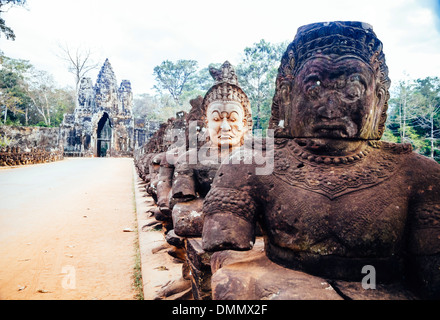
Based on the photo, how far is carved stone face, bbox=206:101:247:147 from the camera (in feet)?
9.47

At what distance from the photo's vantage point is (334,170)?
149 centimetres

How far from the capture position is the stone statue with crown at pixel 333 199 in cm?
133

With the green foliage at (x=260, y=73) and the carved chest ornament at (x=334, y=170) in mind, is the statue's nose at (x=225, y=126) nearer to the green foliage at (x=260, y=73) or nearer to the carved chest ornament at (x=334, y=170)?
the carved chest ornament at (x=334, y=170)

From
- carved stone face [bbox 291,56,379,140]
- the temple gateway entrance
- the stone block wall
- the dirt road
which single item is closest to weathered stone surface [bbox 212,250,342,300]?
carved stone face [bbox 291,56,379,140]

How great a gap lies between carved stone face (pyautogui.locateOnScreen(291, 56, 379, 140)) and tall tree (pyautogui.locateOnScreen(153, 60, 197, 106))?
34215mm

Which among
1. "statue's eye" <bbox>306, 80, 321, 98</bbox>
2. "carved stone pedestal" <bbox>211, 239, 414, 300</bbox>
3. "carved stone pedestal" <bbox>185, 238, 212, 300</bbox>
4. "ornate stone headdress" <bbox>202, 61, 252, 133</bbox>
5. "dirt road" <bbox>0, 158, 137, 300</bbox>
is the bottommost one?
"dirt road" <bbox>0, 158, 137, 300</bbox>

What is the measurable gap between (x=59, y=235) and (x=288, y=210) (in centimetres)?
445

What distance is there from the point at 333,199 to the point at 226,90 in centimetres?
190

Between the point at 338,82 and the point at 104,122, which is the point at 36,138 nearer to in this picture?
the point at 104,122

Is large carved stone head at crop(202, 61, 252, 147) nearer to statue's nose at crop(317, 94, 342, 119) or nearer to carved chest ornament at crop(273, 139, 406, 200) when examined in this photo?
carved chest ornament at crop(273, 139, 406, 200)

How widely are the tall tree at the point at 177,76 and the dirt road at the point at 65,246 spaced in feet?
94.6

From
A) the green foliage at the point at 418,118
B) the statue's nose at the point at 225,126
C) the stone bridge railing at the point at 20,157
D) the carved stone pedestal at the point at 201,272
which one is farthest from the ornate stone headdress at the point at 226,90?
the stone bridge railing at the point at 20,157
